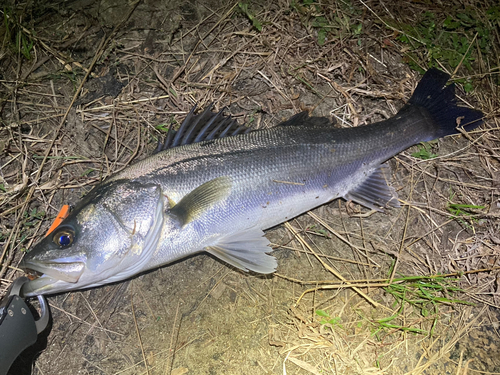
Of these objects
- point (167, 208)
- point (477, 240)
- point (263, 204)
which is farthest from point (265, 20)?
point (477, 240)

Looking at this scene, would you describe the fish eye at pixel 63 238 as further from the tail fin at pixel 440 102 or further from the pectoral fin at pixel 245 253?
the tail fin at pixel 440 102

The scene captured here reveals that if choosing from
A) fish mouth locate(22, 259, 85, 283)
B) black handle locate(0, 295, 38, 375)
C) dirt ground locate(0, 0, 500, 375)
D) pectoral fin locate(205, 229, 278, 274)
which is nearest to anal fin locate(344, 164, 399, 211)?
dirt ground locate(0, 0, 500, 375)

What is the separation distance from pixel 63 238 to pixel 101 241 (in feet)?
0.89

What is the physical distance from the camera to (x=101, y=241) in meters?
2.34

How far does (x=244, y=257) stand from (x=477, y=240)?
2.20 m

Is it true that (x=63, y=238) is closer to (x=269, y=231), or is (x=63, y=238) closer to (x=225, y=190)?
(x=225, y=190)

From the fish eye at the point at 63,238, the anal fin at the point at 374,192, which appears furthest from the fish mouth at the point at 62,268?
the anal fin at the point at 374,192

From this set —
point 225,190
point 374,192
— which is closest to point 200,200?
point 225,190

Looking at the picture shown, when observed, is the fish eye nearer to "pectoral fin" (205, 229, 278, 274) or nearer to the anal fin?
"pectoral fin" (205, 229, 278, 274)

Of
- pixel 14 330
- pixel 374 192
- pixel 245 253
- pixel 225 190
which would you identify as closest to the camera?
pixel 14 330

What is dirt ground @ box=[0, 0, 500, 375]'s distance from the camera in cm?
281

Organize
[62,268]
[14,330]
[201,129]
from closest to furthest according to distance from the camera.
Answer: [62,268] < [14,330] < [201,129]

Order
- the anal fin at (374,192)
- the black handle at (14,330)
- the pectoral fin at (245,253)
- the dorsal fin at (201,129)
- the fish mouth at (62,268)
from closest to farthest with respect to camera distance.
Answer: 1. the fish mouth at (62,268)
2. the black handle at (14,330)
3. the pectoral fin at (245,253)
4. the dorsal fin at (201,129)
5. the anal fin at (374,192)

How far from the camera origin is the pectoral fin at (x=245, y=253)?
267 cm
